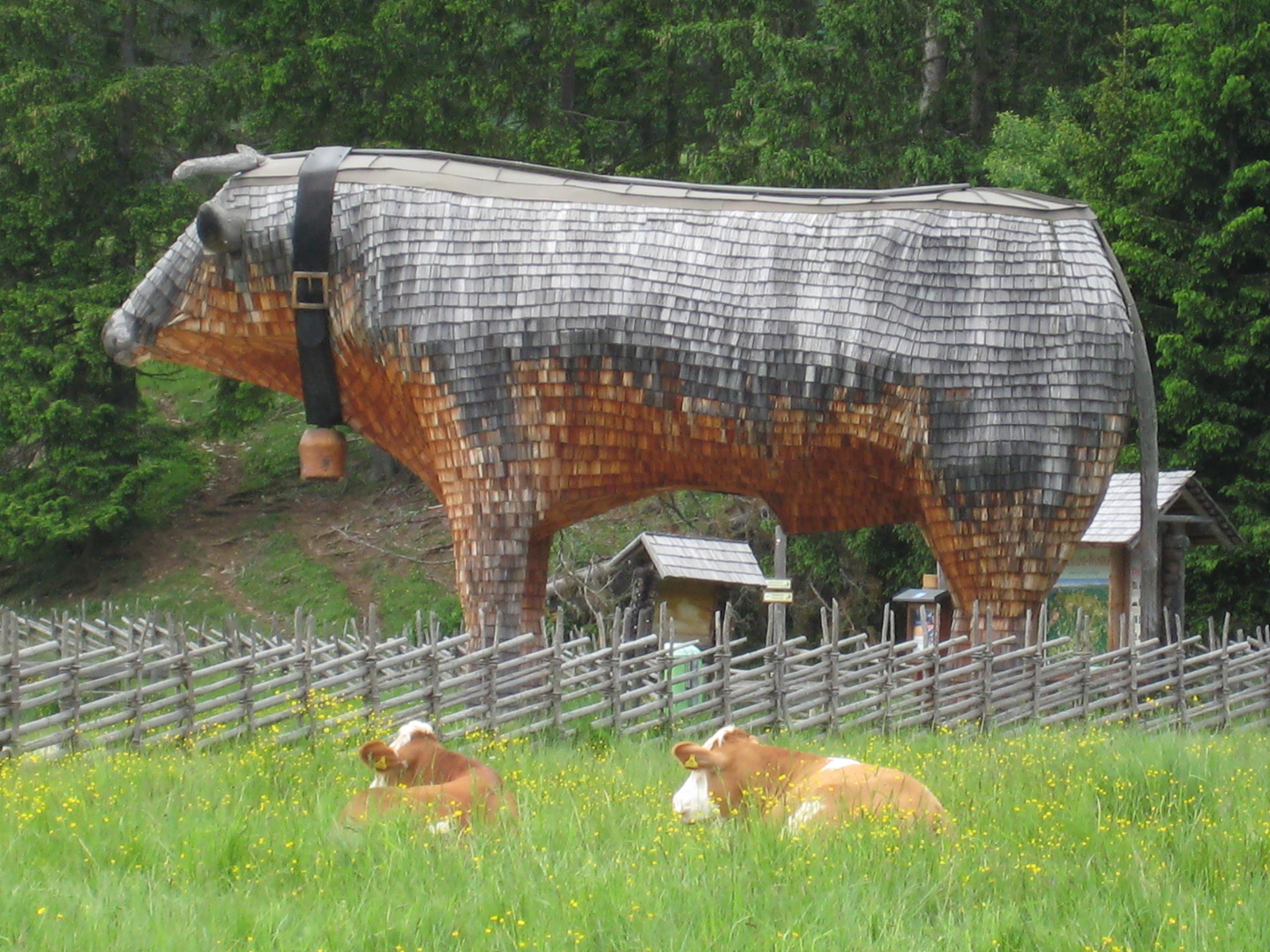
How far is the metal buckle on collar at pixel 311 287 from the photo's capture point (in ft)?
25.8

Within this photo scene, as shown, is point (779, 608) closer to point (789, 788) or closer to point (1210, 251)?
point (1210, 251)

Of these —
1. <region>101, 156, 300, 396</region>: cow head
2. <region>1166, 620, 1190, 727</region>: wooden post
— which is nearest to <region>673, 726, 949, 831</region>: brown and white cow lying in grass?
<region>101, 156, 300, 396</region>: cow head

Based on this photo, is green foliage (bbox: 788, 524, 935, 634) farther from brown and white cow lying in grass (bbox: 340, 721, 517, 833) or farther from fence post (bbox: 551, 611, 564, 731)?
brown and white cow lying in grass (bbox: 340, 721, 517, 833)

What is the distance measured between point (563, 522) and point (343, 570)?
10.2 meters

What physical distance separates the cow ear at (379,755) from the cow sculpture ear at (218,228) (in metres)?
3.45

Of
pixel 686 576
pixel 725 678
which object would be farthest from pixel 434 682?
pixel 686 576

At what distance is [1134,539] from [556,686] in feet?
16.4

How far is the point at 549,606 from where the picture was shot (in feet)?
49.2

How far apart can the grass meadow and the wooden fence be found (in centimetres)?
76

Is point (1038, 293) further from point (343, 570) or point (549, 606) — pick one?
point (343, 570)

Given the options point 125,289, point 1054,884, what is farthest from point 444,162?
point 125,289

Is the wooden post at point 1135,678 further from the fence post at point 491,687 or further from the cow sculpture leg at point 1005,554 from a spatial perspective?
the fence post at point 491,687

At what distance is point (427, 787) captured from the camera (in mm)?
5141

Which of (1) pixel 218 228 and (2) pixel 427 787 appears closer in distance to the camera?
(2) pixel 427 787
